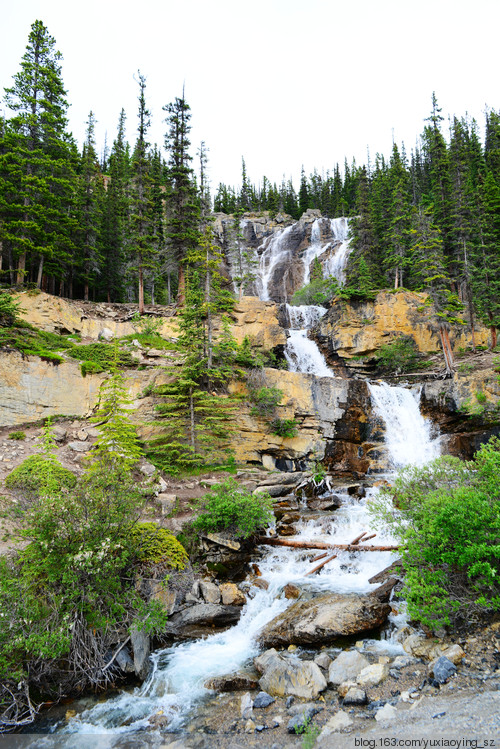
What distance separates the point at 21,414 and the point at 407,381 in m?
25.1

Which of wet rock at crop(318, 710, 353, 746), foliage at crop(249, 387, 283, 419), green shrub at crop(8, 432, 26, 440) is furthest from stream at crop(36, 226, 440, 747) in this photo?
green shrub at crop(8, 432, 26, 440)

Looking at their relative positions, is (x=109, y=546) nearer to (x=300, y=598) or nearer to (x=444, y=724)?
(x=300, y=598)

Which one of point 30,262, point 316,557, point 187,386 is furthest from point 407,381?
point 30,262

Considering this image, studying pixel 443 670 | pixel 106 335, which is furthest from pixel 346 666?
pixel 106 335

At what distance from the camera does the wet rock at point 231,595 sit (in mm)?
9719

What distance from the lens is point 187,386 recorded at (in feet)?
59.1

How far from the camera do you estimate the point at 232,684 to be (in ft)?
22.9

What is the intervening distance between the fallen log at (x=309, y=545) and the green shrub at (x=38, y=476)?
6.64 meters

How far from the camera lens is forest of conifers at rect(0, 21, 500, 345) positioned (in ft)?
81.5

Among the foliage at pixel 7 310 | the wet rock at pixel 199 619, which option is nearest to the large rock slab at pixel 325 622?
the wet rock at pixel 199 619

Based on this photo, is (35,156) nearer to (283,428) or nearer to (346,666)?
(283,428)

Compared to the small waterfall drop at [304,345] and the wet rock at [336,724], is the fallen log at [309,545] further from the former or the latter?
the small waterfall drop at [304,345]

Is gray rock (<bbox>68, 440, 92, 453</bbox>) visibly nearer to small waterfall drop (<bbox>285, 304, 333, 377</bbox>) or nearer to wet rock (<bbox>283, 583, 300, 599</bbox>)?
wet rock (<bbox>283, 583, 300, 599</bbox>)

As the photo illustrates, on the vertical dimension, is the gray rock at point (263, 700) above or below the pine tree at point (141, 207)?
below
